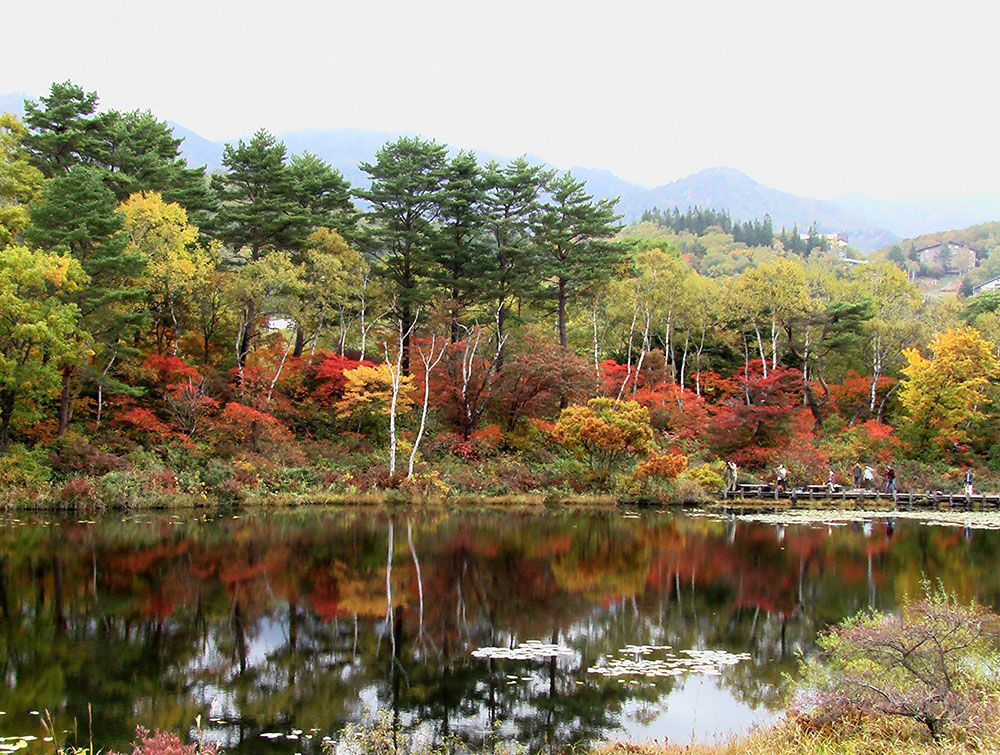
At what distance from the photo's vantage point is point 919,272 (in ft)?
449

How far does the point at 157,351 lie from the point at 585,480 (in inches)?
727

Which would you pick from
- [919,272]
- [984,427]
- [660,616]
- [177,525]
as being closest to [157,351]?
[177,525]

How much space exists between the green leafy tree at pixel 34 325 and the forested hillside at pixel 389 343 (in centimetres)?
9

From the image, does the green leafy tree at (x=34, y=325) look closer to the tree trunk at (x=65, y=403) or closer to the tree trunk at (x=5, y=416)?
the tree trunk at (x=5, y=416)

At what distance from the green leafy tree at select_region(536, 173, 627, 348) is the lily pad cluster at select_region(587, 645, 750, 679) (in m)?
27.4

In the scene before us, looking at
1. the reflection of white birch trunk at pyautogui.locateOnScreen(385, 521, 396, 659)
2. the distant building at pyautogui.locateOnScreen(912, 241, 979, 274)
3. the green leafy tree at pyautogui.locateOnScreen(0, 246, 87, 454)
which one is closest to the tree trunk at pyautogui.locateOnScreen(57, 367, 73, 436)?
the green leafy tree at pyautogui.locateOnScreen(0, 246, 87, 454)

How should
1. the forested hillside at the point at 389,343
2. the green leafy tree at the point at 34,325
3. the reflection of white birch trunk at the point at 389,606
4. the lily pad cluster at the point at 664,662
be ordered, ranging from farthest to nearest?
1. the forested hillside at the point at 389,343
2. the green leafy tree at the point at 34,325
3. the reflection of white birch trunk at the point at 389,606
4. the lily pad cluster at the point at 664,662

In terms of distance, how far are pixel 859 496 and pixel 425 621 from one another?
2420 cm

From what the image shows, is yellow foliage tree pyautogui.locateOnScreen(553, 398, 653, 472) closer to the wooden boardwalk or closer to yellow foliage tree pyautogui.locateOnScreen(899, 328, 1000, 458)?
the wooden boardwalk

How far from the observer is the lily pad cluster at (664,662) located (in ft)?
32.8

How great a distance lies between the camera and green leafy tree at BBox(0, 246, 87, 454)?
2409 cm

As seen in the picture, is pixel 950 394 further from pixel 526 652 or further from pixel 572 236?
pixel 526 652

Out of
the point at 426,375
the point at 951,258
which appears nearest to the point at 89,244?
the point at 426,375

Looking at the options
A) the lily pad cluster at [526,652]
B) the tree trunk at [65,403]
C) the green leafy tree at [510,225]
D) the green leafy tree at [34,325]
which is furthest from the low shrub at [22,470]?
the lily pad cluster at [526,652]
